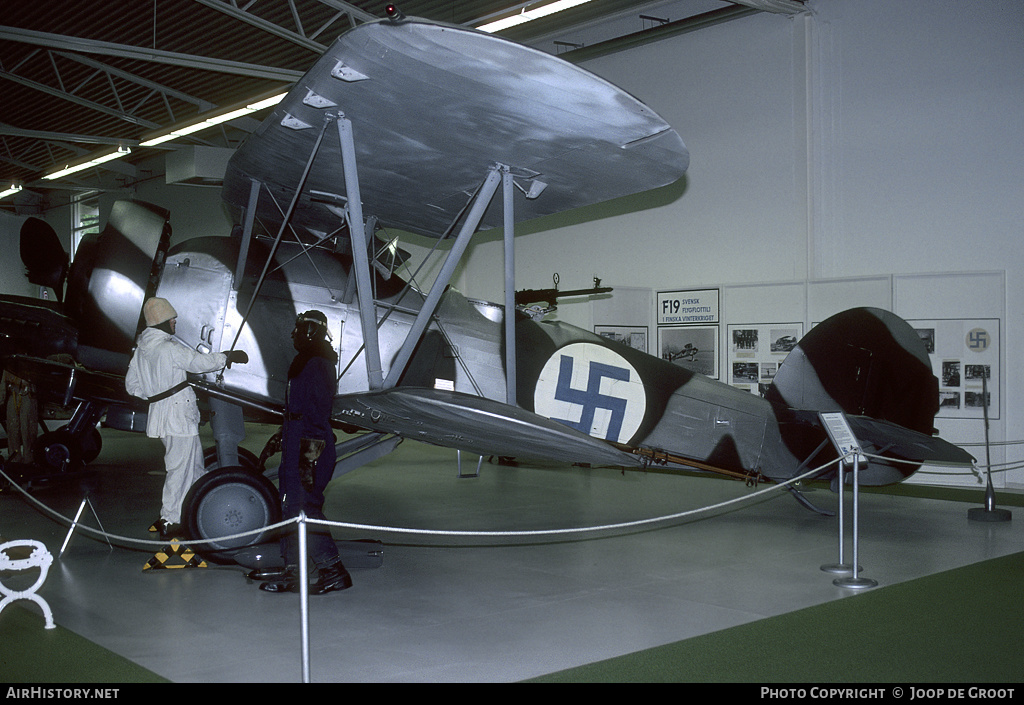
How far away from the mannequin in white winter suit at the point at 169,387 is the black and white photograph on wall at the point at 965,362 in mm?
6932

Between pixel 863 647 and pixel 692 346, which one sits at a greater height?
pixel 692 346

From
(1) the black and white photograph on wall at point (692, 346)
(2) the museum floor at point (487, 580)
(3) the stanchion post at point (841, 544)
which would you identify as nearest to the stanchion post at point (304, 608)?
(2) the museum floor at point (487, 580)

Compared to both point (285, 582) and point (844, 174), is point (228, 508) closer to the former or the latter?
point (285, 582)

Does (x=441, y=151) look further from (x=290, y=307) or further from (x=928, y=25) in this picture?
(x=928, y=25)

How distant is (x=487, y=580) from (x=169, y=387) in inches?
88.5

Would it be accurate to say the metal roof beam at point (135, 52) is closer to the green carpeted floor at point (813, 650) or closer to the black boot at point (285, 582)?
the black boot at point (285, 582)

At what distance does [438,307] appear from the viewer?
5656mm

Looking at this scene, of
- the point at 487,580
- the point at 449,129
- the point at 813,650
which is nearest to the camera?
the point at 813,650

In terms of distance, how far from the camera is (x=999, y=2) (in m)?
8.40

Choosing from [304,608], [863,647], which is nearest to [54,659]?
[304,608]

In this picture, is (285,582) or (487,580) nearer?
(285,582)

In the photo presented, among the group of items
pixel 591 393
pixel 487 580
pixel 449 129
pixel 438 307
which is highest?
pixel 449 129

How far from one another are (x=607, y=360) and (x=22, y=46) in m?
13.4

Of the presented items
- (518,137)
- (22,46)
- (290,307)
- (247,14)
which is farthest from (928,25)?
(22,46)
